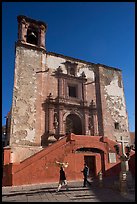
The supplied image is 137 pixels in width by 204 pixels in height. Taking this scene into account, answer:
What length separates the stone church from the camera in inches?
543

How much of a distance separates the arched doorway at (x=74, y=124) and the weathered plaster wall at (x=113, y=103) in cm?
254

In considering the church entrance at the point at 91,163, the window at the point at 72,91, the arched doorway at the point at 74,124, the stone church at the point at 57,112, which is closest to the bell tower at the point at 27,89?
the stone church at the point at 57,112

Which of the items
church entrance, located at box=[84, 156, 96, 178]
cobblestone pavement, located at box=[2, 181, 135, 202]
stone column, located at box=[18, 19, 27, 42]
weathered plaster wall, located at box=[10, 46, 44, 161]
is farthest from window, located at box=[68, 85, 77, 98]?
cobblestone pavement, located at box=[2, 181, 135, 202]

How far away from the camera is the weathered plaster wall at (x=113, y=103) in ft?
66.8

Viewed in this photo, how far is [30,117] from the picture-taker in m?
17.2

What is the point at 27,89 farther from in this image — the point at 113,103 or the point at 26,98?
the point at 113,103

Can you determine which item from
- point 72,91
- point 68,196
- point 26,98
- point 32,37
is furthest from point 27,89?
point 68,196

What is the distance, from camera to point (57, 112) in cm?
1858

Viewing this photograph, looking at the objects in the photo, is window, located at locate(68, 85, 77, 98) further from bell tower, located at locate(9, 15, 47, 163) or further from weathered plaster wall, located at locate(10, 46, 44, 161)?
weathered plaster wall, located at locate(10, 46, 44, 161)

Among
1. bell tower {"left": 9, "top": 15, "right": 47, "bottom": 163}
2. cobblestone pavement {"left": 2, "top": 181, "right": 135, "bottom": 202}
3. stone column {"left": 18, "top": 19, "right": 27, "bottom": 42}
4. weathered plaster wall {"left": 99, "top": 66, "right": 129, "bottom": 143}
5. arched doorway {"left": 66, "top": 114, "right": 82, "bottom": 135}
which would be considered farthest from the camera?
weathered plaster wall {"left": 99, "top": 66, "right": 129, "bottom": 143}

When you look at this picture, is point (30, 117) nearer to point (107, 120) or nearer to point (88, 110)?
point (88, 110)

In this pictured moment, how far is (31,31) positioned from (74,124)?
34.6 ft

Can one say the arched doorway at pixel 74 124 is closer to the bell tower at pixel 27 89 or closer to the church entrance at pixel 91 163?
the bell tower at pixel 27 89

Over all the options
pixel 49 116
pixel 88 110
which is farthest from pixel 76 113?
pixel 49 116
